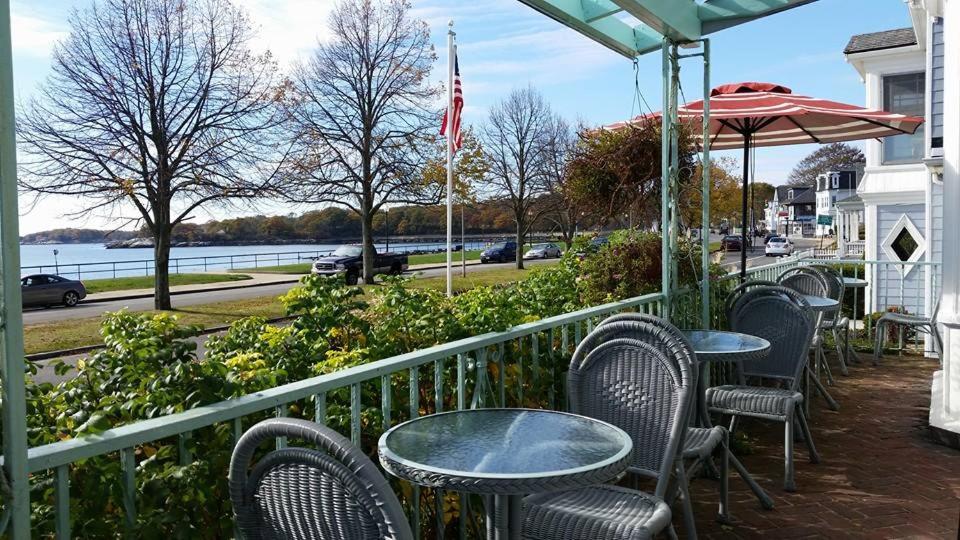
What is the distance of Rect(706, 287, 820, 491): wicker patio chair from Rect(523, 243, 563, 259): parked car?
36.5 metres

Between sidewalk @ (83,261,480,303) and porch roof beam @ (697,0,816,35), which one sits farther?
sidewalk @ (83,261,480,303)

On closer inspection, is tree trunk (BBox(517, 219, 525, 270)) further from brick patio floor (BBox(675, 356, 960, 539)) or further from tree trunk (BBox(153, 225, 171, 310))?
brick patio floor (BBox(675, 356, 960, 539))

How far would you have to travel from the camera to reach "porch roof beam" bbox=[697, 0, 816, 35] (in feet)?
13.9

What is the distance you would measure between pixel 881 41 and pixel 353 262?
19.1 meters

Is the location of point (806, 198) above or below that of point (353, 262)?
above

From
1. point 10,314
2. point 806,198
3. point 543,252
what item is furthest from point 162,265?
point 806,198

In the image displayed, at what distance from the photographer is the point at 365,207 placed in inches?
1013

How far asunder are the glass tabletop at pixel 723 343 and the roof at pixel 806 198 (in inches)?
3714

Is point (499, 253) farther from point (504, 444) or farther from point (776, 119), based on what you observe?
point (504, 444)

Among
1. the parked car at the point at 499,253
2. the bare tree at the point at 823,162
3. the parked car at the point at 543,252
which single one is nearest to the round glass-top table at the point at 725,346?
the parked car at the point at 499,253

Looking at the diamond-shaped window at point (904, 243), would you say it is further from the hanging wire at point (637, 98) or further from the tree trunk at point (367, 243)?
the tree trunk at point (367, 243)

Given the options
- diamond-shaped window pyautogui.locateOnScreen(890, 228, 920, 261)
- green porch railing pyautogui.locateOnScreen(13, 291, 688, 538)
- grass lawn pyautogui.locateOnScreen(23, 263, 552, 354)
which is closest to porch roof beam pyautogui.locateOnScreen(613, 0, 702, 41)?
green porch railing pyautogui.locateOnScreen(13, 291, 688, 538)

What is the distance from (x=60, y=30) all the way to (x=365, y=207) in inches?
424

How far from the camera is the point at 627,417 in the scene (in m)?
2.74
